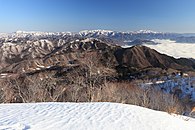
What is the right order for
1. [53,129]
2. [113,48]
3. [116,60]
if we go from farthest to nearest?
[113,48] < [116,60] < [53,129]

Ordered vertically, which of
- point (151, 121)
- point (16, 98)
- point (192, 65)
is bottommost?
point (192, 65)

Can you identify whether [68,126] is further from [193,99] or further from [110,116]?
[193,99]

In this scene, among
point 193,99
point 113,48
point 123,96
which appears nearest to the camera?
point 123,96

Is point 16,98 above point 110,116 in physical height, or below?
below

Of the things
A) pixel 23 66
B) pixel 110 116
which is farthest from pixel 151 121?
pixel 23 66

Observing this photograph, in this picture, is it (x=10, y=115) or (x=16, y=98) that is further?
(x=16, y=98)

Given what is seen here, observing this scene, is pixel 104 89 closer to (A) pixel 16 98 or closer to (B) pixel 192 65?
(A) pixel 16 98

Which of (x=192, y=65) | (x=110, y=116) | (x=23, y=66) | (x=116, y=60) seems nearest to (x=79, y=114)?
(x=110, y=116)
